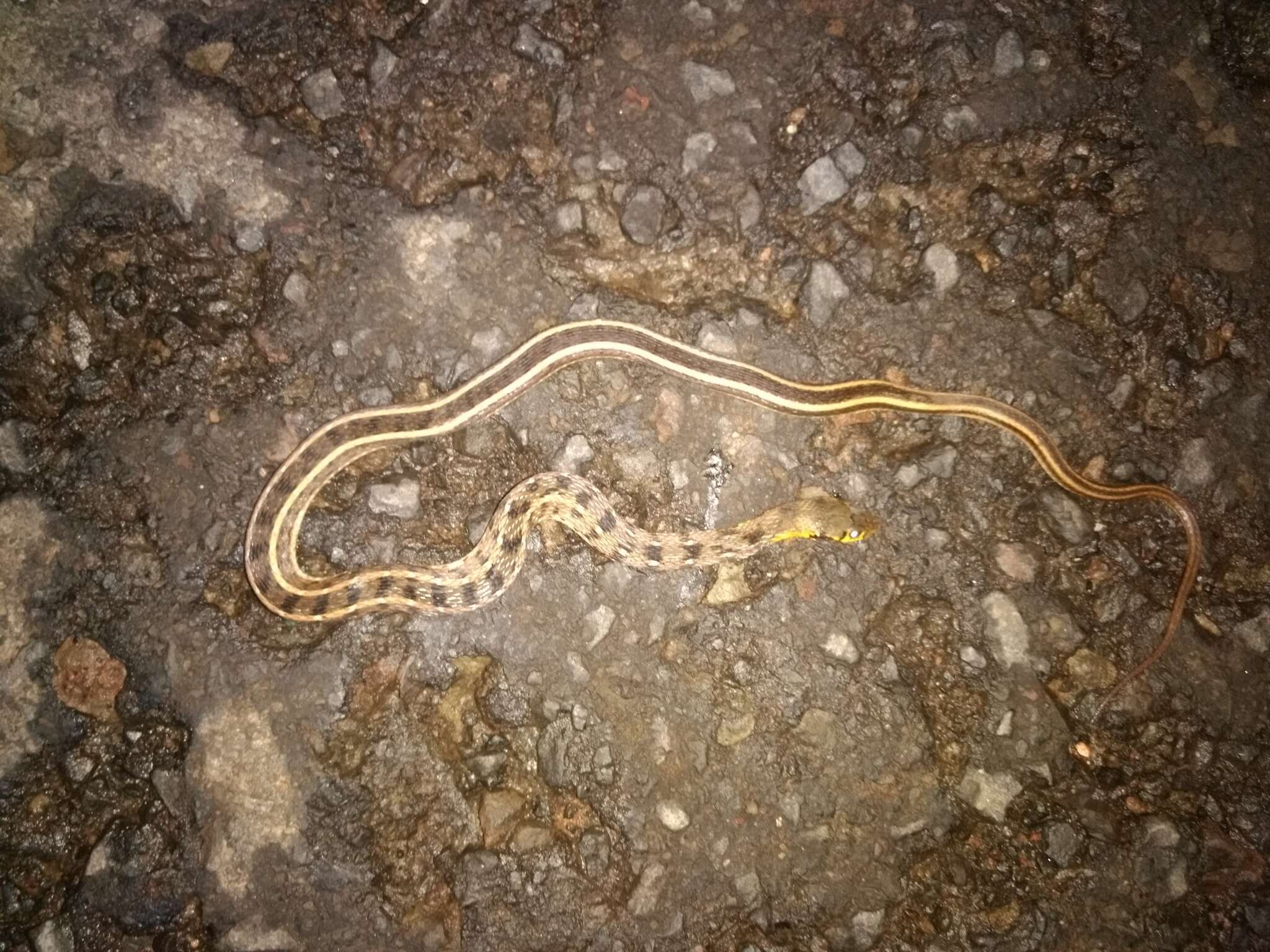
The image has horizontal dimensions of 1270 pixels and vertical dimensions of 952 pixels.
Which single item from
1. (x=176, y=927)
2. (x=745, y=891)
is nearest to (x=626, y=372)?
(x=745, y=891)

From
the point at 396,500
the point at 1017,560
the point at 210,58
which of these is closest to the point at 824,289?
the point at 1017,560

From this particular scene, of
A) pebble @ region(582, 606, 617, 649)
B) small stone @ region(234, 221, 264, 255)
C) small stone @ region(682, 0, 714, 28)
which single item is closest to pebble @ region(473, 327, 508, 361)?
small stone @ region(234, 221, 264, 255)

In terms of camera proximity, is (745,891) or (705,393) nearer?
(745,891)

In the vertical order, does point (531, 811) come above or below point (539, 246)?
below

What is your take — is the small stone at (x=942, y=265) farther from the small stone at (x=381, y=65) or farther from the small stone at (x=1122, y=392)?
the small stone at (x=381, y=65)

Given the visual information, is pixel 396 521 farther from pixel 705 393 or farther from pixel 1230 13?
pixel 1230 13

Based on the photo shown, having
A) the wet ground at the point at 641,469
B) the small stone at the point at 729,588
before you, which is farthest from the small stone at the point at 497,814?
the small stone at the point at 729,588

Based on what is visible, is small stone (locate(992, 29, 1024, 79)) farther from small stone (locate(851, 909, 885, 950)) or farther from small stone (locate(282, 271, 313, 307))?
small stone (locate(851, 909, 885, 950))
